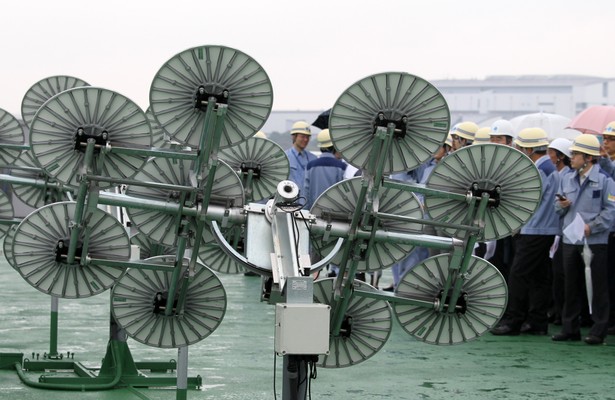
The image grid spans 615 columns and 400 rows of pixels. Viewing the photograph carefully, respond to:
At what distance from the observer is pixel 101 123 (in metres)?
7.03

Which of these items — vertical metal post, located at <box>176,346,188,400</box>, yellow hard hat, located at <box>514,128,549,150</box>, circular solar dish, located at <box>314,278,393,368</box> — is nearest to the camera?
circular solar dish, located at <box>314,278,393,368</box>

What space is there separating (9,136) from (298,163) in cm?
482

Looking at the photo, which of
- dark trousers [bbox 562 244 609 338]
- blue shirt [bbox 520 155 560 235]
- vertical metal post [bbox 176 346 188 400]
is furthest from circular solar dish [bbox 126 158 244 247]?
blue shirt [bbox 520 155 560 235]

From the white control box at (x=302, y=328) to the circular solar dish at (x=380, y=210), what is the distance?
878 millimetres

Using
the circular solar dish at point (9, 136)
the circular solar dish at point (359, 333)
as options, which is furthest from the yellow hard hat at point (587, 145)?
the circular solar dish at point (9, 136)

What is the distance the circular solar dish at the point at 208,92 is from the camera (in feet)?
22.6

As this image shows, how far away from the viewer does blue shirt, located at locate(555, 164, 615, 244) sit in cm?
1182

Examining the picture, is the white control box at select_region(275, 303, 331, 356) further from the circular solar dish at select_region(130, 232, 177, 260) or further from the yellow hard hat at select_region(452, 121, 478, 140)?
the yellow hard hat at select_region(452, 121, 478, 140)

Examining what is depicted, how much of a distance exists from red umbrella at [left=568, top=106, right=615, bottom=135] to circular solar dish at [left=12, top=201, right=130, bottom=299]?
8916 mm

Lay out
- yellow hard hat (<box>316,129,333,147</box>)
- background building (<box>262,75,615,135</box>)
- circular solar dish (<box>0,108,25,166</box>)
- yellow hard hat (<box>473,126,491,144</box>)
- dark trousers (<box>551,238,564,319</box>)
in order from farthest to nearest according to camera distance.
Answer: background building (<box>262,75,615,135</box>) < yellow hard hat (<box>316,129,333,147</box>) < yellow hard hat (<box>473,126,491,144</box>) < dark trousers (<box>551,238,564,319</box>) < circular solar dish (<box>0,108,25,166</box>)

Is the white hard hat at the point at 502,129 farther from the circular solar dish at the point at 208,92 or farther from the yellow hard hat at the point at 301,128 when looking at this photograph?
the circular solar dish at the point at 208,92

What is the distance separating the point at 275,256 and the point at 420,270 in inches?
46.2

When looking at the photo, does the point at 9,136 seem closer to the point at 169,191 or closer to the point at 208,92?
the point at 169,191

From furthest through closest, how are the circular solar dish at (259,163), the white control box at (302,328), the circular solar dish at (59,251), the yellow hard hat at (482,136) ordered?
the yellow hard hat at (482,136)
the circular solar dish at (259,163)
the circular solar dish at (59,251)
the white control box at (302,328)
